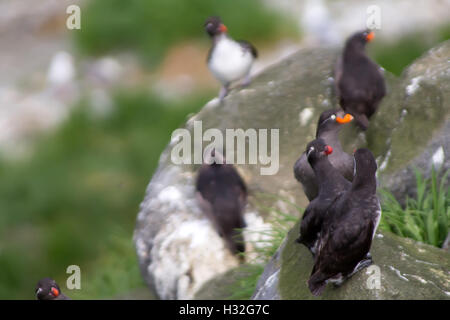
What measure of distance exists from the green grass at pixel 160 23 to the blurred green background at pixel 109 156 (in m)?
0.02

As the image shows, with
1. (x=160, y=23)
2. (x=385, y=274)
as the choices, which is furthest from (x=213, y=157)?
(x=160, y=23)

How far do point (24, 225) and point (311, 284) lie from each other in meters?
6.85

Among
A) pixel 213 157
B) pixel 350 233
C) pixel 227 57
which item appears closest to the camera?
pixel 350 233

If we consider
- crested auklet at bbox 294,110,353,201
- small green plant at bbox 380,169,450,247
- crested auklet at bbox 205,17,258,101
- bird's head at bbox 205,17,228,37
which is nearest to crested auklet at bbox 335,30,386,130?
crested auklet at bbox 294,110,353,201

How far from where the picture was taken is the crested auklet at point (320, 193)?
13.6 ft

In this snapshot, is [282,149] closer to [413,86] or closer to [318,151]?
[413,86]

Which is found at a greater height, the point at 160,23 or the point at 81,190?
the point at 160,23

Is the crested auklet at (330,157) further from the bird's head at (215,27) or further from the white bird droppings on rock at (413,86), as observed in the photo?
the bird's head at (215,27)

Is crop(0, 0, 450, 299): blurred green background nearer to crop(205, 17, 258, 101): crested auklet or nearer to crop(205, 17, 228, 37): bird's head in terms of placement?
crop(205, 17, 258, 101): crested auklet

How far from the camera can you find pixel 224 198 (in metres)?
5.70

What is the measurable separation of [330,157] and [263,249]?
74cm

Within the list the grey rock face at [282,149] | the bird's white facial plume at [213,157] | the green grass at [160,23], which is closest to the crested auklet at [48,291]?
the grey rock face at [282,149]

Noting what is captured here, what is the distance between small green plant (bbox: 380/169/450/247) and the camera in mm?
4910
